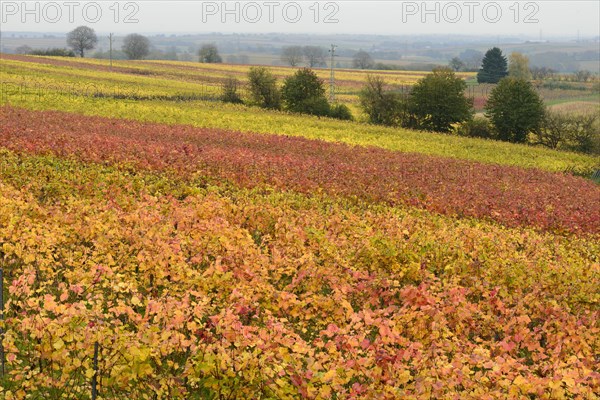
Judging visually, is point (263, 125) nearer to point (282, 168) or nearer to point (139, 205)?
point (282, 168)

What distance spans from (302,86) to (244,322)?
60.6 m

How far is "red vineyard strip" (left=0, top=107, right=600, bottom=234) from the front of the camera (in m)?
24.6

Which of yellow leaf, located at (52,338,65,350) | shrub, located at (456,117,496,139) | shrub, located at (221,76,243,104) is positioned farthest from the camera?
shrub, located at (221,76,243,104)

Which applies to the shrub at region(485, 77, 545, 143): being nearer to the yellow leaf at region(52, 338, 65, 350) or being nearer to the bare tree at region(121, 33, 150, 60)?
the yellow leaf at region(52, 338, 65, 350)

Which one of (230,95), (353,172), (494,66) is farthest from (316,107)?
(494,66)

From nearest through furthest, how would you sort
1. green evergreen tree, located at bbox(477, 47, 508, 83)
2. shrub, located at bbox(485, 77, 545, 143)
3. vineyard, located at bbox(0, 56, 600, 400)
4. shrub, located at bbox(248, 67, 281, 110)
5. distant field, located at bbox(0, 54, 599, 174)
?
vineyard, located at bbox(0, 56, 600, 400)
distant field, located at bbox(0, 54, 599, 174)
shrub, located at bbox(485, 77, 545, 143)
shrub, located at bbox(248, 67, 281, 110)
green evergreen tree, located at bbox(477, 47, 508, 83)

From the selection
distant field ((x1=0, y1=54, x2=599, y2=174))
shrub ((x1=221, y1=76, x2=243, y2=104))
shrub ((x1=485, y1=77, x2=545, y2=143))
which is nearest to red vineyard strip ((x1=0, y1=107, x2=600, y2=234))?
distant field ((x1=0, y1=54, x2=599, y2=174))

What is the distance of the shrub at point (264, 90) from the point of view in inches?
2842

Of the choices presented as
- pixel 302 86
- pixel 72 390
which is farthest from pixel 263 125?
pixel 72 390

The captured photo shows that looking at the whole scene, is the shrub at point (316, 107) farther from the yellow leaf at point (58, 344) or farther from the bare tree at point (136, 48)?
the bare tree at point (136, 48)

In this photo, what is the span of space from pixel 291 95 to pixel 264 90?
3.70m

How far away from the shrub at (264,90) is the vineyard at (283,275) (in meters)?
34.6

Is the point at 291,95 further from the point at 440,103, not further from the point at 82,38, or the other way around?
the point at 82,38

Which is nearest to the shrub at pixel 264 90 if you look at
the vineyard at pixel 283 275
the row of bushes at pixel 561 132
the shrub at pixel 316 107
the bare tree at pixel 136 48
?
the shrub at pixel 316 107
